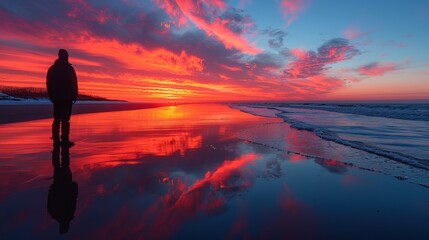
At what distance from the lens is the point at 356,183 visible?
4691 millimetres

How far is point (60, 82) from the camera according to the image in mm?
7109

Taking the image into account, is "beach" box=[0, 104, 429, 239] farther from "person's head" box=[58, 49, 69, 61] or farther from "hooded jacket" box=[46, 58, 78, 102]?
"person's head" box=[58, 49, 69, 61]

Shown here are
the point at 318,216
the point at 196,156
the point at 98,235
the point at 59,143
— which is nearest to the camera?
the point at 98,235

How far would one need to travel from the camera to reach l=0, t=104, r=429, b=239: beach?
2.88 metres

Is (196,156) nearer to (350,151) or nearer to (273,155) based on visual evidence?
(273,155)

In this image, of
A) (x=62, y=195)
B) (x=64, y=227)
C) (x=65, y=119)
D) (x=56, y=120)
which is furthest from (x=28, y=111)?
(x=64, y=227)

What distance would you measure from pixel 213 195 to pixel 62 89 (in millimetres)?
5554

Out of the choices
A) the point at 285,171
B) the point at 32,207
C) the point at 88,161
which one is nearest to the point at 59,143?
the point at 88,161

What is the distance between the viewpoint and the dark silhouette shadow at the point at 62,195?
3037 millimetres

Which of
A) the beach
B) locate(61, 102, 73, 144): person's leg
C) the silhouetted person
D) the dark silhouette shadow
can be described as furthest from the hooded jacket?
the dark silhouette shadow

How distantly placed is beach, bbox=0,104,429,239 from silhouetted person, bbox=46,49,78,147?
72cm

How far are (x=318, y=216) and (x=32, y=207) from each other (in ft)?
11.7

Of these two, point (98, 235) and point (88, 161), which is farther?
point (88, 161)

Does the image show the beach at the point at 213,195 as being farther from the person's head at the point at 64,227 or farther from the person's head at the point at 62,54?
the person's head at the point at 62,54
